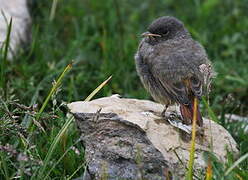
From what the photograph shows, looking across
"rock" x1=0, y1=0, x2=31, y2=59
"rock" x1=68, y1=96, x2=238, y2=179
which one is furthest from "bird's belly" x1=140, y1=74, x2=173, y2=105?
"rock" x1=0, y1=0, x2=31, y2=59

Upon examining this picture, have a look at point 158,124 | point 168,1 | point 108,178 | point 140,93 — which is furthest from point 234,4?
point 108,178

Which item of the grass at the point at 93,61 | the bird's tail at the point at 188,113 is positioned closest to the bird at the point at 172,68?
the bird's tail at the point at 188,113

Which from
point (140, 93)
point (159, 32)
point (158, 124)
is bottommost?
point (140, 93)

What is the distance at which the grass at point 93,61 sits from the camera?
4.75 metres

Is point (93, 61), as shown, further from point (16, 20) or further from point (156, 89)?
point (156, 89)

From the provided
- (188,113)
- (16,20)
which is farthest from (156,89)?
(16,20)

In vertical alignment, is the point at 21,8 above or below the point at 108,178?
above

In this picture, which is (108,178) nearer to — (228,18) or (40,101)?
(40,101)

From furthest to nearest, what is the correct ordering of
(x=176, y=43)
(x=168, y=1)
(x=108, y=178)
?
(x=168, y=1) → (x=176, y=43) → (x=108, y=178)

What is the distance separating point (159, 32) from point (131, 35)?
190 centimetres

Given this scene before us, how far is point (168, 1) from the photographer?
871 centimetres

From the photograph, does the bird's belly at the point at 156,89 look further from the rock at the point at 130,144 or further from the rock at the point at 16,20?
the rock at the point at 16,20

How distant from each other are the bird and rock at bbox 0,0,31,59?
1802 mm

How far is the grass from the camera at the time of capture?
4746mm
